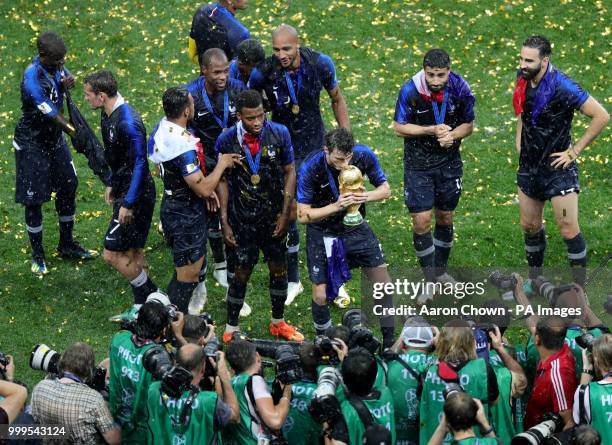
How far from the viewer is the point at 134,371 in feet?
24.6

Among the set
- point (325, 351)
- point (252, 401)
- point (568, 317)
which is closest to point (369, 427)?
point (325, 351)

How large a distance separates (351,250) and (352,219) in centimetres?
29

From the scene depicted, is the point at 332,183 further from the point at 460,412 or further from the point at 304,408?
the point at 460,412

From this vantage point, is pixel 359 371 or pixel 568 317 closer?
pixel 359 371

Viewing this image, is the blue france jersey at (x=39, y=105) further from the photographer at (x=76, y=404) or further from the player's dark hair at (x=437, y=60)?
the photographer at (x=76, y=404)

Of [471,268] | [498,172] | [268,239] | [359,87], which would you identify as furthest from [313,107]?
[359,87]

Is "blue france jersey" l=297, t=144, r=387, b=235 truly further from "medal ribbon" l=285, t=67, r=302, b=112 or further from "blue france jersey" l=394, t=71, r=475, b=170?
"medal ribbon" l=285, t=67, r=302, b=112

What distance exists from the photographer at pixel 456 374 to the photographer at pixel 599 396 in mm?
554

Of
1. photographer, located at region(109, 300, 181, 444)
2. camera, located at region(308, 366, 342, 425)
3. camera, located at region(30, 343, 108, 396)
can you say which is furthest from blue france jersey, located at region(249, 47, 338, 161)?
camera, located at region(308, 366, 342, 425)

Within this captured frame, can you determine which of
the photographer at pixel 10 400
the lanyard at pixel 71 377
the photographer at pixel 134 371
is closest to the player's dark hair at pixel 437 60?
the photographer at pixel 134 371

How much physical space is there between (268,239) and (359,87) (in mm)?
5785

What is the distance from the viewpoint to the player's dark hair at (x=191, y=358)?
700 centimetres

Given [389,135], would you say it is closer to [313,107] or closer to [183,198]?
[313,107]

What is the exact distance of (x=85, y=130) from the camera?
11.0 metres
